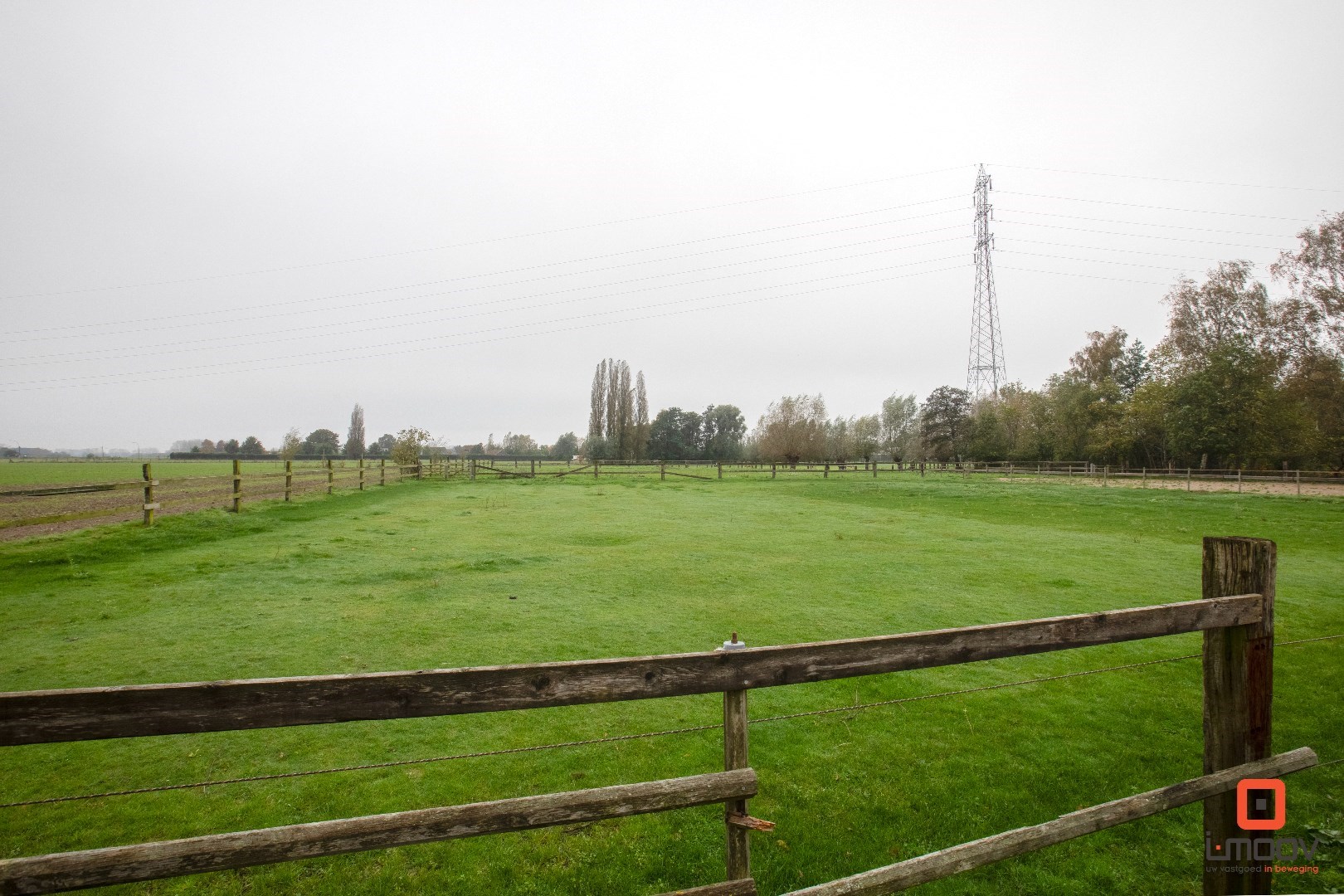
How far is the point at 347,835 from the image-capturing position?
2053 mm

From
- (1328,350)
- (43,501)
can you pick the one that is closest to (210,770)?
(43,501)

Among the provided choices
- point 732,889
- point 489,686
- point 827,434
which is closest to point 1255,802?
point 732,889

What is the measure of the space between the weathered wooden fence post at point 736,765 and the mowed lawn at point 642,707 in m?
1.07

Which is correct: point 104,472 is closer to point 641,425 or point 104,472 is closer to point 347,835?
point 641,425

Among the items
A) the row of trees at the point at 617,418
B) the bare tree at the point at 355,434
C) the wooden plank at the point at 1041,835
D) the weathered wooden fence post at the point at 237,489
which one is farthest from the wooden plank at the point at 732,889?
the bare tree at the point at 355,434

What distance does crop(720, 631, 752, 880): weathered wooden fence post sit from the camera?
2.42 metres

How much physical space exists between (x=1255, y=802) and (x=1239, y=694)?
1.89ft

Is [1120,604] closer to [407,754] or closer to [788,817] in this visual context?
[788,817]

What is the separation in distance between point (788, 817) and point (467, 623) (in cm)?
480

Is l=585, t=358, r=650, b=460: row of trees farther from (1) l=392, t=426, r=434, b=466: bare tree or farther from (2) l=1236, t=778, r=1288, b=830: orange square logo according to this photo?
(2) l=1236, t=778, r=1288, b=830: orange square logo

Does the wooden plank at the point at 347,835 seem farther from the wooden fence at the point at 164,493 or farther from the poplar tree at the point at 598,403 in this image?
the poplar tree at the point at 598,403

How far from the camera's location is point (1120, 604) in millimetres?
8539

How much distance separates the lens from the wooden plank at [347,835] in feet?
6.00

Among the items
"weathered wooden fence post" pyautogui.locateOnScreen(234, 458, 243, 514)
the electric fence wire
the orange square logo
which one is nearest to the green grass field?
"weathered wooden fence post" pyautogui.locateOnScreen(234, 458, 243, 514)
